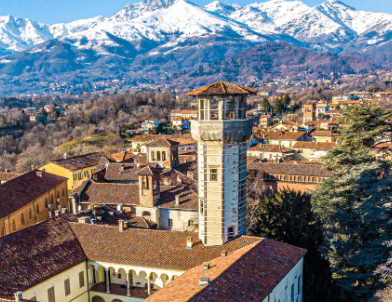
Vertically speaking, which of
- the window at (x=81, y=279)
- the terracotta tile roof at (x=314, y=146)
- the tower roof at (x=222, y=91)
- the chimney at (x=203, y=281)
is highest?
the tower roof at (x=222, y=91)

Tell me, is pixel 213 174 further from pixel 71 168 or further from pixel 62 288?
pixel 71 168

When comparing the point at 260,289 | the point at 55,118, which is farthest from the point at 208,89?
the point at 55,118

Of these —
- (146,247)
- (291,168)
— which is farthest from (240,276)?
(291,168)

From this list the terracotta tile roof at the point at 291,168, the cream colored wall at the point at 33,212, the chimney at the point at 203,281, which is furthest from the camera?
the terracotta tile roof at the point at 291,168

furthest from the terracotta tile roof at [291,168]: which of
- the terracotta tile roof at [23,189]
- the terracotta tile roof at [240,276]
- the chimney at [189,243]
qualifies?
the terracotta tile roof at [240,276]

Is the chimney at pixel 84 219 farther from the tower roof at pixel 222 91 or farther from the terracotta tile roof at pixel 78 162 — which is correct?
the terracotta tile roof at pixel 78 162

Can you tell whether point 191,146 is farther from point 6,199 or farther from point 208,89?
point 208,89
